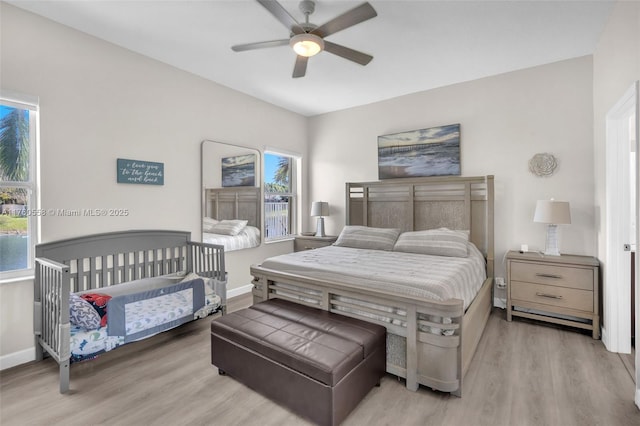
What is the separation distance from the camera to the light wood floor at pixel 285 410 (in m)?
1.81

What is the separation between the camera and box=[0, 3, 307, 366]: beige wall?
2432 millimetres

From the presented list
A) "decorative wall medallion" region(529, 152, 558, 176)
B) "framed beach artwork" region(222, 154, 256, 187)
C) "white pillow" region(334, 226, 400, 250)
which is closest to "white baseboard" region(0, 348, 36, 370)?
"framed beach artwork" region(222, 154, 256, 187)

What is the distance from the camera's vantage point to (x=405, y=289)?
7.11 feet

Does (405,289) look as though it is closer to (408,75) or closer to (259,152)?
(408,75)

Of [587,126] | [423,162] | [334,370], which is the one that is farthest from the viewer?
[423,162]

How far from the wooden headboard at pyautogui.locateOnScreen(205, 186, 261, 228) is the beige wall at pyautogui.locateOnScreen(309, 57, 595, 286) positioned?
218cm

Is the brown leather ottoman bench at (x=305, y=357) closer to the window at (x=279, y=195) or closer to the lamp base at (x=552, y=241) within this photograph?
the lamp base at (x=552, y=241)

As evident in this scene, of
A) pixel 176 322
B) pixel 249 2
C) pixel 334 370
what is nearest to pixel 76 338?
pixel 176 322

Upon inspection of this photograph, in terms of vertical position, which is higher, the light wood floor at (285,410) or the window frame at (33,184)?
the window frame at (33,184)

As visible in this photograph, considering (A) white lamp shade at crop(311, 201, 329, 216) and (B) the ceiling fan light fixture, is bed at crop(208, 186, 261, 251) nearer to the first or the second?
(A) white lamp shade at crop(311, 201, 329, 216)

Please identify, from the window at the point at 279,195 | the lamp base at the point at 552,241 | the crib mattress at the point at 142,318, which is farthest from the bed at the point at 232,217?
the lamp base at the point at 552,241

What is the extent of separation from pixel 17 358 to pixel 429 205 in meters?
4.35

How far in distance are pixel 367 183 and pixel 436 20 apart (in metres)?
2.32

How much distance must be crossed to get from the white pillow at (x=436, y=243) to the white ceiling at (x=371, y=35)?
6.20ft
